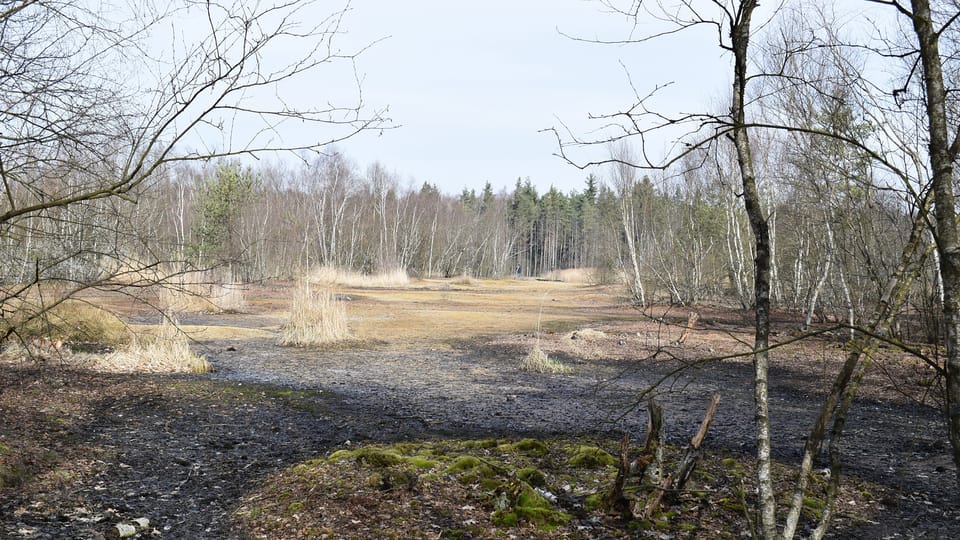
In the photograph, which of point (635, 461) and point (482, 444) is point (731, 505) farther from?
point (482, 444)

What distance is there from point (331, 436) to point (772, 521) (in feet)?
15.0

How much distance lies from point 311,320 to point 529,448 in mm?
9592

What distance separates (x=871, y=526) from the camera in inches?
152

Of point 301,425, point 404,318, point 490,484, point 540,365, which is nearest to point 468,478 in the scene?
point 490,484

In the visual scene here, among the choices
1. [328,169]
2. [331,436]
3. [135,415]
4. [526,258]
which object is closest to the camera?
[331,436]

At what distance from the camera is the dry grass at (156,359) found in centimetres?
969

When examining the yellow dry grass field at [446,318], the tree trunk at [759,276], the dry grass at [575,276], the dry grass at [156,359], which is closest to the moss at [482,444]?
the tree trunk at [759,276]

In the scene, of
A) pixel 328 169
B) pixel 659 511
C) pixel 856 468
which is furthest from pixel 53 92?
pixel 328 169

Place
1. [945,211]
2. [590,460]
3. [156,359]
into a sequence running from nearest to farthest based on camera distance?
[945,211] → [590,460] → [156,359]

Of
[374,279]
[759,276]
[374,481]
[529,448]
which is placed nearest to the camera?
[759,276]

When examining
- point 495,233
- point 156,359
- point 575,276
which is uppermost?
point 495,233

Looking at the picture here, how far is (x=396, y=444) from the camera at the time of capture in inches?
217

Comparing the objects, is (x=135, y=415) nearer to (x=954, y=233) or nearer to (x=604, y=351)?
(x=954, y=233)

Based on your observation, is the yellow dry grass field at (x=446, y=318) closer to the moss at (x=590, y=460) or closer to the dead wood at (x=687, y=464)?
the moss at (x=590, y=460)
